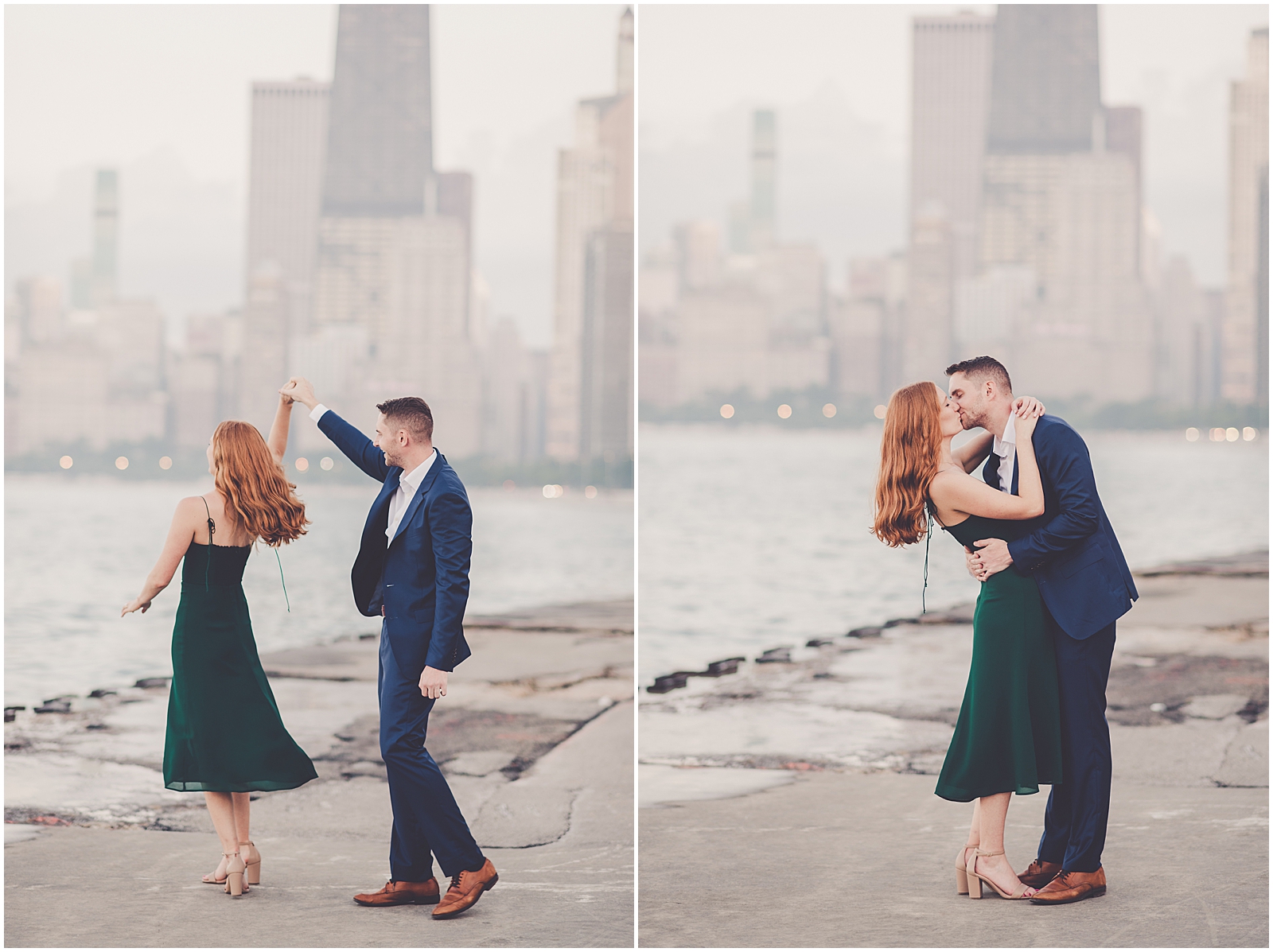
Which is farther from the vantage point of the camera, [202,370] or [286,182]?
[286,182]

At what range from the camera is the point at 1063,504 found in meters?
3.67

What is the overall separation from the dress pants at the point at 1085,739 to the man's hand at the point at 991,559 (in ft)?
0.68

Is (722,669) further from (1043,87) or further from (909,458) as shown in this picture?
(1043,87)

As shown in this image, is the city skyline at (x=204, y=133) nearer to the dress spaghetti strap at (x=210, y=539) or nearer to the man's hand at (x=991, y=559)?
the dress spaghetti strap at (x=210, y=539)

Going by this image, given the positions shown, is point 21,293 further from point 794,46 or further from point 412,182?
point 794,46

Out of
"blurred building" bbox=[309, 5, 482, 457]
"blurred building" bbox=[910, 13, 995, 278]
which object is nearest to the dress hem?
"blurred building" bbox=[309, 5, 482, 457]

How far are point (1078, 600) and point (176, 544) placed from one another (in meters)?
2.45

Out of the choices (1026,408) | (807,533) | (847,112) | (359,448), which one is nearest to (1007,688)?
(1026,408)

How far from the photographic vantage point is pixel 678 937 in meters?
3.55

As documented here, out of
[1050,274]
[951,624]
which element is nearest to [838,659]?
[951,624]

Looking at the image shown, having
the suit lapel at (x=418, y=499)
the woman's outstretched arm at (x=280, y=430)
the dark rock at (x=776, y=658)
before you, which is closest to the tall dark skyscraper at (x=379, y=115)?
the dark rock at (x=776, y=658)

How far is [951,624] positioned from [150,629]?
71.8 feet

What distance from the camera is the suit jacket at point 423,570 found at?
3.58 metres

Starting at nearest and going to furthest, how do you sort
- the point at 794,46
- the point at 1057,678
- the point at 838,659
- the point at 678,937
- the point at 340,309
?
the point at 678,937
the point at 1057,678
the point at 838,659
the point at 794,46
the point at 340,309
